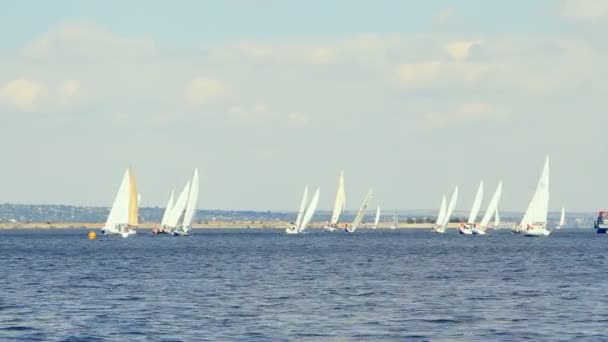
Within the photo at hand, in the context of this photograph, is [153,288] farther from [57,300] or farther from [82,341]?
[82,341]

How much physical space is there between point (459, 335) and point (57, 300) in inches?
1005

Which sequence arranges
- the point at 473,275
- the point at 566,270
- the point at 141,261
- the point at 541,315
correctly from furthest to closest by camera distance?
the point at 141,261, the point at 566,270, the point at 473,275, the point at 541,315

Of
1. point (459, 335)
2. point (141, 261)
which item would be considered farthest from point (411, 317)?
point (141, 261)

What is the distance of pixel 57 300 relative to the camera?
217 feet

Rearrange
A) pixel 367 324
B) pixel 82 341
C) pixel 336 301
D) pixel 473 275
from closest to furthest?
pixel 82 341 → pixel 367 324 → pixel 336 301 → pixel 473 275

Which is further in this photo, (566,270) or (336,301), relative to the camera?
(566,270)

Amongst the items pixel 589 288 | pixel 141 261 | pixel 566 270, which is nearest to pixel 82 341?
pixel 589 288

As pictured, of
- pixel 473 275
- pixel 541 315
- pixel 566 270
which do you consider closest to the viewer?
pixel 541 315

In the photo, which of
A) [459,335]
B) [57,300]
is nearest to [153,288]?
[57,300]

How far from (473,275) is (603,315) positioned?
108 feet

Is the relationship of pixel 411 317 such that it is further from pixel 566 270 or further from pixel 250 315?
pixel 566 270

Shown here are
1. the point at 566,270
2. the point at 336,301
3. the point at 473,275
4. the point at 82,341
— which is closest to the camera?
the point at 82,341

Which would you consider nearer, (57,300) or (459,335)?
(459,335)

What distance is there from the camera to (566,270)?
317 ft
